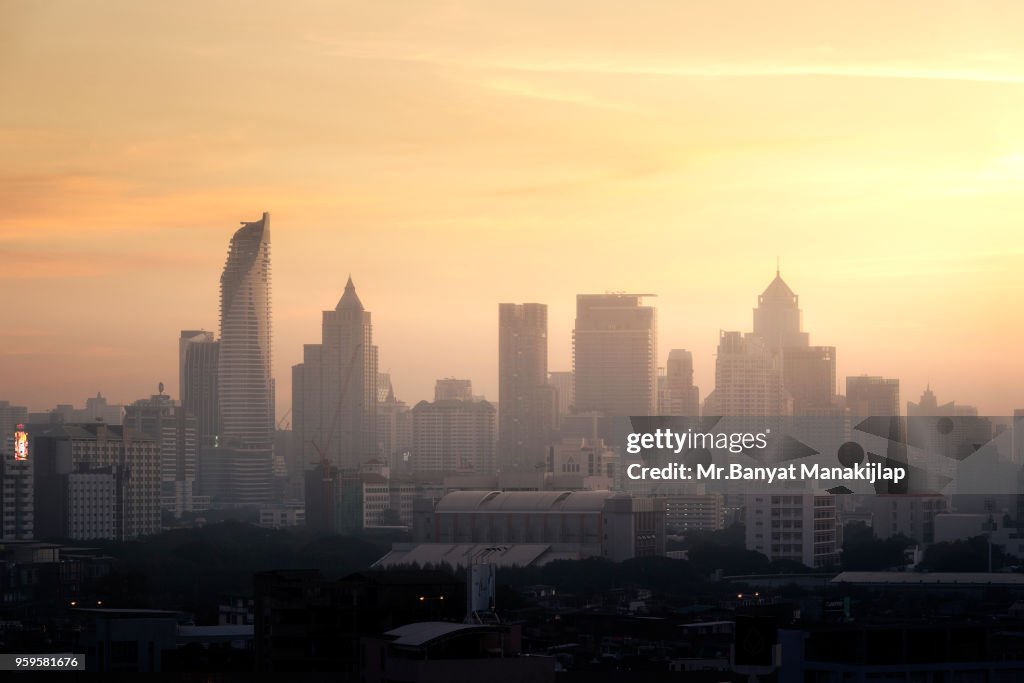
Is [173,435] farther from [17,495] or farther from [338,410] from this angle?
[17,495]

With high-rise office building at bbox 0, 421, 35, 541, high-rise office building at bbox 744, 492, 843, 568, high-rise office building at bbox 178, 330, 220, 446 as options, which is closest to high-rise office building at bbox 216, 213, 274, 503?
high-rise office building at bbox 178, 330, 220, 446

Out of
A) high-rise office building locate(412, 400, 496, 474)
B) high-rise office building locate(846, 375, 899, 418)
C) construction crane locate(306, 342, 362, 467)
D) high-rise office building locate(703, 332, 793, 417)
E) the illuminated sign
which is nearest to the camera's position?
the illuminated sign

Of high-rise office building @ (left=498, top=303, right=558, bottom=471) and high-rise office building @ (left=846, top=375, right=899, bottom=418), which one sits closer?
high-rise office building @ (left=846, top=375, right=899, bottom=418)

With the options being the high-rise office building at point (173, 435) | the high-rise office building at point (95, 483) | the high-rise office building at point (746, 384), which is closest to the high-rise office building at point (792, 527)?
the high-rise office building at point (95, 483)

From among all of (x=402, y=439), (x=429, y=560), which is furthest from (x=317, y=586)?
(x=402, y=439)

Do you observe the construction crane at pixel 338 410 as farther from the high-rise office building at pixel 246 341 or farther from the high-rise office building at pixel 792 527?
the high-rise office building at pixel 792 527

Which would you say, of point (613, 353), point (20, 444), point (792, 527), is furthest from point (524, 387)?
point (792, 527)

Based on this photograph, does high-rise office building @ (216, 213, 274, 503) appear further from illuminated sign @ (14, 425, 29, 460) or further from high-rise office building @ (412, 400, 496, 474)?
illuminated sign @ (14, 425, 29, 460)

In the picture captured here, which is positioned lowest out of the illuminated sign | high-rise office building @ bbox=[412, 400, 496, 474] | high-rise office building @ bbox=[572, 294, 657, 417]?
the illuminated sign
